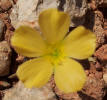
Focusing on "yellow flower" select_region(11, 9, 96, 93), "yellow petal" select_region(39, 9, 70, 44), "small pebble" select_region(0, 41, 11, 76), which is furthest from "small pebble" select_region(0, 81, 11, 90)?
"yellow petal" select_region(39, 9, 70, 44)

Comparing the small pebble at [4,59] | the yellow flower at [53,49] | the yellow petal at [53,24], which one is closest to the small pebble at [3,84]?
the small pebble at [4,59]

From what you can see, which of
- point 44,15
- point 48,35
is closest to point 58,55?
point 48,35

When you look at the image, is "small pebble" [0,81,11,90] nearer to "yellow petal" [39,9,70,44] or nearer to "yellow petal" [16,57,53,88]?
"yellow petal" [16,57,53,88]

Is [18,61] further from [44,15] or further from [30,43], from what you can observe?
[44,15]

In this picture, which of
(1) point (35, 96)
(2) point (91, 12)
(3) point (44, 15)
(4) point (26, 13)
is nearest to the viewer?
(3) point (44, 15)

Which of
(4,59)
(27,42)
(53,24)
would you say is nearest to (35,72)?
(27,42)

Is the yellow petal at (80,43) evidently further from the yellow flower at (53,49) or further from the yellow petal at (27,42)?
the yellow petal at (27,42)
